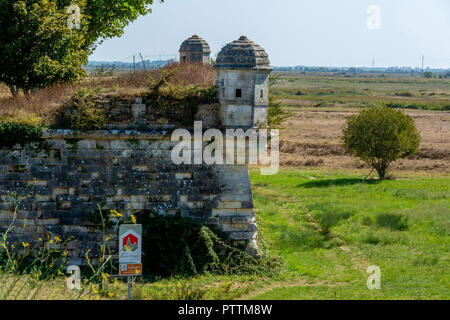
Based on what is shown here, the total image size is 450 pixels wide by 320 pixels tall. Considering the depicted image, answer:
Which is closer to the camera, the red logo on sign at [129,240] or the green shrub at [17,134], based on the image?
the red logo on sign at [129,240]

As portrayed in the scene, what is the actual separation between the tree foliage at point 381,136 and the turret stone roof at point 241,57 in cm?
1505

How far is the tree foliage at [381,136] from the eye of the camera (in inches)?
1023

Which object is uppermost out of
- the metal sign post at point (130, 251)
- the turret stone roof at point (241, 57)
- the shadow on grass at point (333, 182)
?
the turret stone roof at point (241, 57)

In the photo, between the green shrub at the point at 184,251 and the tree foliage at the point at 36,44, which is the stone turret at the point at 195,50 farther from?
the green shrub at the point at 184,251

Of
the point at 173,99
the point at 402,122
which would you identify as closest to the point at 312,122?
the point at 402,122

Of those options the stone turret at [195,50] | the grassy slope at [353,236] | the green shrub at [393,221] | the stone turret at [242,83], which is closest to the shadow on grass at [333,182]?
the grassy slope at [353,236]

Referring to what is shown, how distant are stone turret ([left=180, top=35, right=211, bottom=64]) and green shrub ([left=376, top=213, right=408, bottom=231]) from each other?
29.6 feet

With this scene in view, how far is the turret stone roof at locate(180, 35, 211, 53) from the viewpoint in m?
21.3

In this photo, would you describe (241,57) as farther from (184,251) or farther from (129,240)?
(129,240)

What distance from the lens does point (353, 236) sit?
52.0 ft

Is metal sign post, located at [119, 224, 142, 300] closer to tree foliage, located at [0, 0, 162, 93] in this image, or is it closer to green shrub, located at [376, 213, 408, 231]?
tree foliage, located at [0, 0, 162, 93]

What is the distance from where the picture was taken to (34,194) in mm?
11914

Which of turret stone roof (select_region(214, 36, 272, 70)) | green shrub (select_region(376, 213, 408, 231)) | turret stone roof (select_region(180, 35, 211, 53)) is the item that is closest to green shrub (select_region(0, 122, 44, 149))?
turret stone roof (select_region(214, 36, 272, 70))
